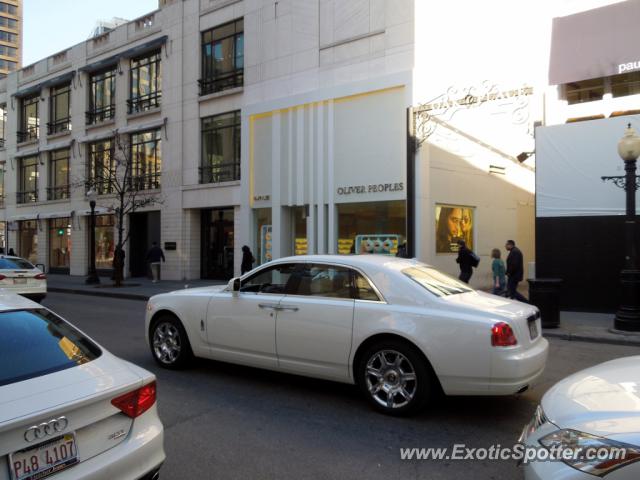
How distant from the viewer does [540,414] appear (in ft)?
9.82

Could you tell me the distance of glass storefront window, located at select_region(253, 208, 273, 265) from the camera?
19781 mm

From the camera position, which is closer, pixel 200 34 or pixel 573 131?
pixel 573 131

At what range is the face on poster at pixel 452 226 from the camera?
648 inches

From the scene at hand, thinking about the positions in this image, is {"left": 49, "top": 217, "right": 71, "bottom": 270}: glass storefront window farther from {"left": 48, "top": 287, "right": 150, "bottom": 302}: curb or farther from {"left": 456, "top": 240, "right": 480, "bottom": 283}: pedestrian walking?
{"left": 456, "top": 240, "right": 480, "bottom": 283}: pedestrian walking

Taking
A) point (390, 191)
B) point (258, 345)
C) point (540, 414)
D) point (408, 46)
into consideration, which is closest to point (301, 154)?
point (390, 191)

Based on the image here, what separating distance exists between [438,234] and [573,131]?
203 inches

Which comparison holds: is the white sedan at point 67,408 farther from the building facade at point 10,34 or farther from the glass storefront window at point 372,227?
the building facade at point 10,34

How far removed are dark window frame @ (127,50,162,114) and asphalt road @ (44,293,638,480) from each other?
2008 cm

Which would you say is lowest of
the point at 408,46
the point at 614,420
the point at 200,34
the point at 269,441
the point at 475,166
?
the point at 269,441

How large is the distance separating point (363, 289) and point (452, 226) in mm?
12390

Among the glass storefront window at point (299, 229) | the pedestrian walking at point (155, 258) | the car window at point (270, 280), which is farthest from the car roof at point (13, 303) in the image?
the pedestrian walking at point (155, 258)

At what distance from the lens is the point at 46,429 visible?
2467 millimetres

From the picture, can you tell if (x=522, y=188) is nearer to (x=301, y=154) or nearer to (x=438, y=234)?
(x=438, y=234)

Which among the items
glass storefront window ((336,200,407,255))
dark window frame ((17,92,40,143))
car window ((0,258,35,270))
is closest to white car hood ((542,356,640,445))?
glass storefront window ((336,200,407,255))
